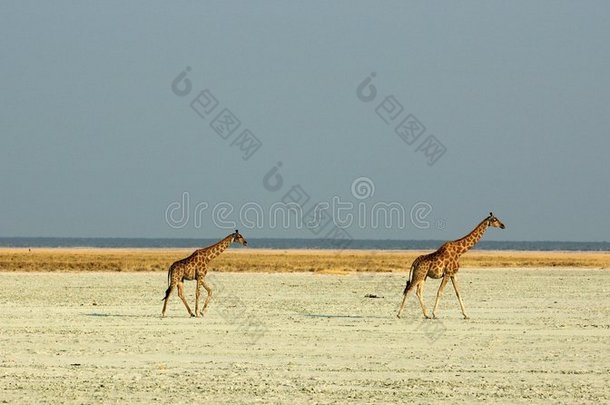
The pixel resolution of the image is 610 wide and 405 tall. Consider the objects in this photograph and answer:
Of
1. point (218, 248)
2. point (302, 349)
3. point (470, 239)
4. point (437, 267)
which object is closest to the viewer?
point (302, 349)

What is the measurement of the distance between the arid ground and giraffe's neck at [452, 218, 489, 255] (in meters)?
1.42

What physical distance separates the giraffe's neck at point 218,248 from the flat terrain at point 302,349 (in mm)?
1289

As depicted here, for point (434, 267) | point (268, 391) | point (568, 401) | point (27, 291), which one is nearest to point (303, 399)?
point (268, 391)

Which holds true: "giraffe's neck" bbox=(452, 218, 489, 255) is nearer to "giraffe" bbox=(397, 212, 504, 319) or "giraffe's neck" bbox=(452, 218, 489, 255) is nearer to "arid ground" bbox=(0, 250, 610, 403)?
"giraffe" bbox=(397, 212, 504, 319)

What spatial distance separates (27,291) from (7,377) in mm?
18066

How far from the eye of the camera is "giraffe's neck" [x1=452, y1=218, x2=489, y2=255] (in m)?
23.0

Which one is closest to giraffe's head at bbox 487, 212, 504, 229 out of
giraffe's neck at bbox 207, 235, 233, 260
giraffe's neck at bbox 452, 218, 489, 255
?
giraffe's neck at bbox 452, 218, 489, 255

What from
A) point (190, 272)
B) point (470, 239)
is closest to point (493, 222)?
point (470, 239)

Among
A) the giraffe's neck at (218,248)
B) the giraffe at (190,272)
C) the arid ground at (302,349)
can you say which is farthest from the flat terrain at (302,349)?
the giraffe's neck at (218,248)

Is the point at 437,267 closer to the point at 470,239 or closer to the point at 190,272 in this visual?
the point at 470,239

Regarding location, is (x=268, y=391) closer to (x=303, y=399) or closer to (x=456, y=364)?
(x=303, y=399)

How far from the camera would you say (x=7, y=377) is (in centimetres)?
1438

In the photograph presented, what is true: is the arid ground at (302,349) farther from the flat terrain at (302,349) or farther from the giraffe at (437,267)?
the giraffe at (437,267)

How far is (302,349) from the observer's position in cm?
1744
